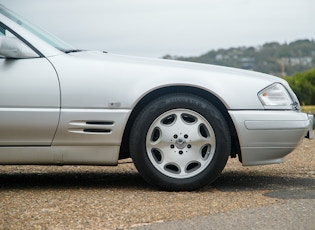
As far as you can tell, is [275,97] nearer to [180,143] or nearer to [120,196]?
[180,143]

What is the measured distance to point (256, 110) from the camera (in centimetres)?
581

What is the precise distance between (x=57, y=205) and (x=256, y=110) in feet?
5.77

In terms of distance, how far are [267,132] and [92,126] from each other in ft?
4.51

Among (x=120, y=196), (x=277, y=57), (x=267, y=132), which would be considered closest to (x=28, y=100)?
(x=120, y=196)

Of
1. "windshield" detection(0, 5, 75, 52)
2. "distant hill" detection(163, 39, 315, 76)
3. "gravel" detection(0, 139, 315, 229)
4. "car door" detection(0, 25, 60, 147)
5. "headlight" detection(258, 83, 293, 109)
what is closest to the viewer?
"gravel" detection(0, 139, 315, 229)

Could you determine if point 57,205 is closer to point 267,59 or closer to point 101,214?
point 101,214

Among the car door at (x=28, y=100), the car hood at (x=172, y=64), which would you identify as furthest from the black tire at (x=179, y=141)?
the car door at (x=28, y=100)

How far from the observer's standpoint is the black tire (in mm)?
5777

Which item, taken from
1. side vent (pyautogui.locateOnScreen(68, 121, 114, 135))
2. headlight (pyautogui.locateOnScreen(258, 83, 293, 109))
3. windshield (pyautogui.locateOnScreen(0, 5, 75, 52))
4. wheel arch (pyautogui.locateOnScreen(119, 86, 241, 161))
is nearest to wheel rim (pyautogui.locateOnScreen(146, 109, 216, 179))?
wheel arch (pyautogui.locateOnScreen(119, 86, 241, 161))

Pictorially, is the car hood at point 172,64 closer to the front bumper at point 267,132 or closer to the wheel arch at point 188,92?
the wheel arch at point 188,92

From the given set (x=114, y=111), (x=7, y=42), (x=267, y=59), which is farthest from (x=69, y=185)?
(x=267, y=59)

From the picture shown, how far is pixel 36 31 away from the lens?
6.18 meters

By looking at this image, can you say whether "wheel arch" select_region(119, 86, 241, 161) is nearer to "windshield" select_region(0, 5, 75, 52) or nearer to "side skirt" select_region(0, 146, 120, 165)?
"side skirt" select_region(0, 146, 120, 165)

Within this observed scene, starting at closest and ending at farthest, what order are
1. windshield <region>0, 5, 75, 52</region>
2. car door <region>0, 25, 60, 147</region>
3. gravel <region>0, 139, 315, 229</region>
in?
gravel <region>0, 139, 315, 229</region>, car door <region>0, 25, 60, 147</region>, windshield <region>0, 5, 75, 52</region>
